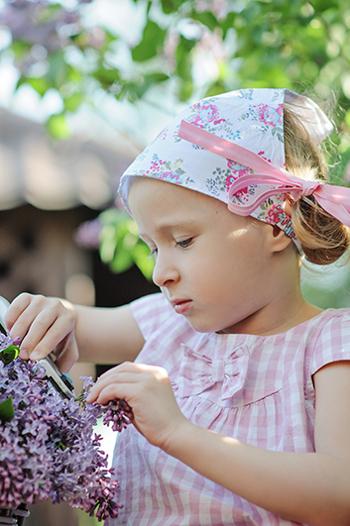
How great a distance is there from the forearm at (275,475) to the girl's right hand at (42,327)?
333 millimetres

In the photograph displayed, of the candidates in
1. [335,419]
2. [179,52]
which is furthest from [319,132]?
[179,52]

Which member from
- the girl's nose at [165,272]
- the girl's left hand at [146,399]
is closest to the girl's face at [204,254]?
the girl's nose at [165,272]

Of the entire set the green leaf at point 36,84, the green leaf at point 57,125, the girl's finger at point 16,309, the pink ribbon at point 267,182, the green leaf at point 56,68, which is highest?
the pink ribbon at point 267,182

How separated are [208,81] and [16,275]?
496 cm

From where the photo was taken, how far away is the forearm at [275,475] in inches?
62.8

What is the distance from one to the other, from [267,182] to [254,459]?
549 mm

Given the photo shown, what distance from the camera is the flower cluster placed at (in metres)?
1.36

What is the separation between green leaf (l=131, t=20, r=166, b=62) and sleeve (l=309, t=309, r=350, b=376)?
1.46m

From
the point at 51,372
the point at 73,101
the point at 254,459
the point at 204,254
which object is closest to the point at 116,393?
the point at 51,372

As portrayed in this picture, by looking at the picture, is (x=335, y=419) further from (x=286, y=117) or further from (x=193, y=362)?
(x=286, y=117)

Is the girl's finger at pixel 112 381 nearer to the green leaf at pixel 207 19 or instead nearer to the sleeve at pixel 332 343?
the sleeve at pixel 332 343

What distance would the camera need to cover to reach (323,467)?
1.60m

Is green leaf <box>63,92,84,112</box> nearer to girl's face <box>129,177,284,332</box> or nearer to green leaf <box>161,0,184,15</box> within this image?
green leaf <box>161,0,184,15</box>

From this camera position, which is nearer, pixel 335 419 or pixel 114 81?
pixel 335 419
